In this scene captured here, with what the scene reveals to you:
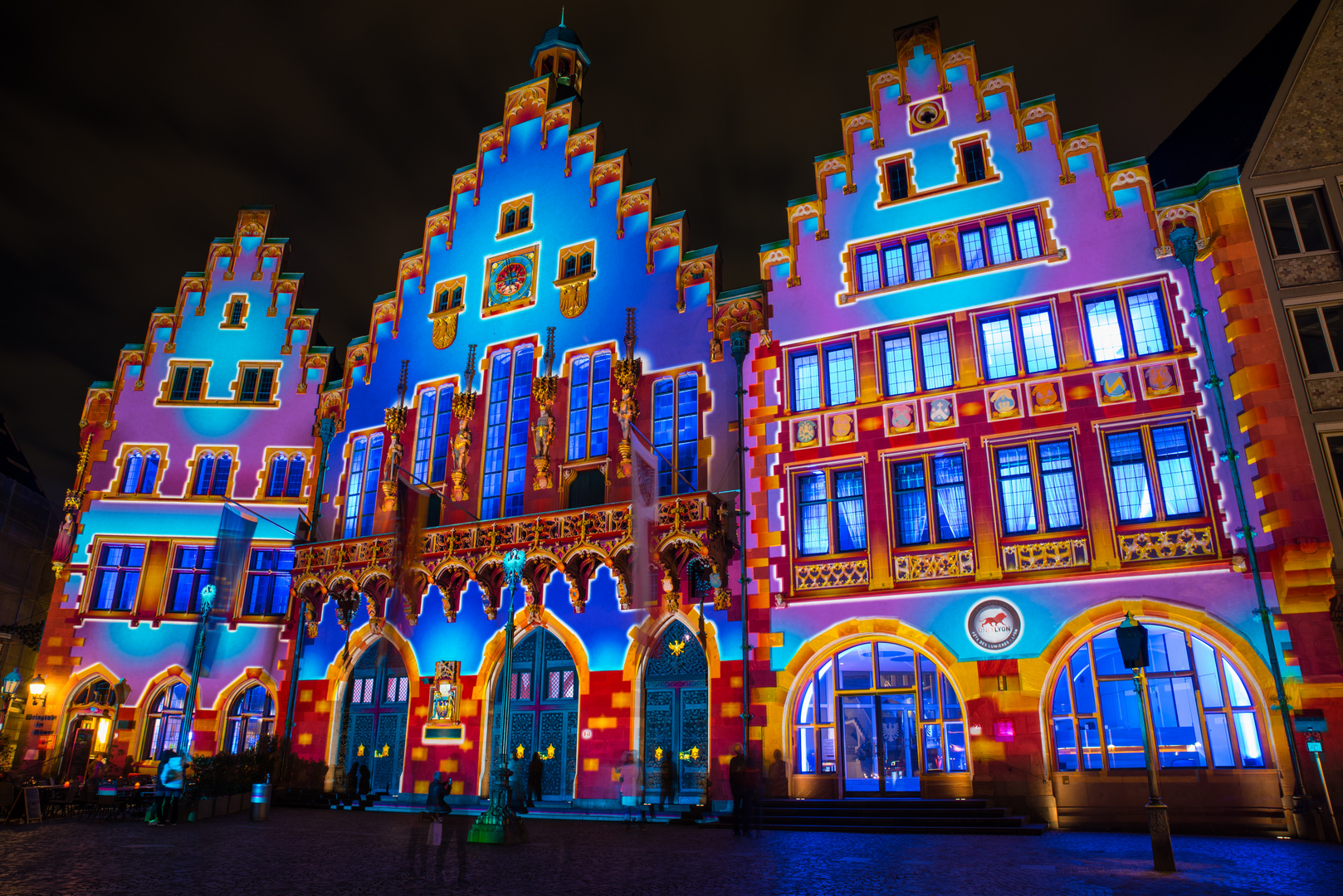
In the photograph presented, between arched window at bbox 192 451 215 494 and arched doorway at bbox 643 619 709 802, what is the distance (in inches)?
783

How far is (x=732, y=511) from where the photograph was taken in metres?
25.4

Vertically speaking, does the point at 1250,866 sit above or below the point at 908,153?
below

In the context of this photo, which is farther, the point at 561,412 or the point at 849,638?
the point at 561,412

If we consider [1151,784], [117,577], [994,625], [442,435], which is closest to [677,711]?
[994,625]

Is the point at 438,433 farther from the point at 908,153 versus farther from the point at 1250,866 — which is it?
the point at 1250,866

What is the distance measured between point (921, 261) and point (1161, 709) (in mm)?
13242

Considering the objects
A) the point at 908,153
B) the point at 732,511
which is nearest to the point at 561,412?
the point at 732,511

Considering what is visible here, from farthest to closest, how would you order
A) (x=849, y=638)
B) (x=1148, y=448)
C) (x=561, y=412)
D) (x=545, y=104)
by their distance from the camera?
(x=545, y=104), (x=561, y=412), (x=849, y=638), (x=1148, y=448)

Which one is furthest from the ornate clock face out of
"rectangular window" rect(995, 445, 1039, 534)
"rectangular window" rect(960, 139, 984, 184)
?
"rectangular window" rect(995, 445, 1039, 534)

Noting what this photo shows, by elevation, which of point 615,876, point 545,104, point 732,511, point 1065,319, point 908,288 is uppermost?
point 545,104

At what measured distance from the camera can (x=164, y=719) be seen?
31500mm

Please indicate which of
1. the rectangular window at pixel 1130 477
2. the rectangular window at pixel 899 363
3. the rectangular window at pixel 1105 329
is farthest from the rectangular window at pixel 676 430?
the rectangular window at pixel 1130 477

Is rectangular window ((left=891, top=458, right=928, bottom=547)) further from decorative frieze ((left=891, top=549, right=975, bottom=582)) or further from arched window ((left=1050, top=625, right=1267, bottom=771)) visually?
arched window ((left=1050, top=625, right=1267, bottom=771))

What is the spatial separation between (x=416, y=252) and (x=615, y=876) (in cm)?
2729
